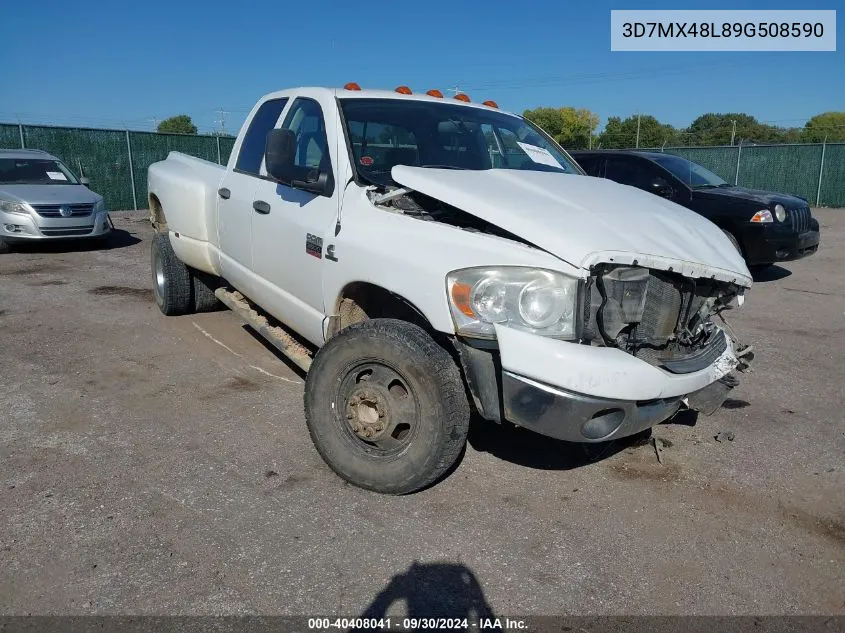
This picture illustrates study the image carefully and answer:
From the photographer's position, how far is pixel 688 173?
391 inches

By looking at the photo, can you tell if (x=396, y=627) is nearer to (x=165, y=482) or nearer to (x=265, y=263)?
(x=165, y=482)

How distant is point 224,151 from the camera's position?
2225cm

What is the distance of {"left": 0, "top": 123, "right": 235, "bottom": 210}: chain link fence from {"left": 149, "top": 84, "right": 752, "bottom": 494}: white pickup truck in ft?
50.9

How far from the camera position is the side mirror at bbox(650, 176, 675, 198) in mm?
9203

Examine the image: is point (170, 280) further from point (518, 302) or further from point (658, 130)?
point (658, 130)

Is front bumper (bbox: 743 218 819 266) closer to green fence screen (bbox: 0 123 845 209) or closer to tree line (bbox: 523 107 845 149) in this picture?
green fence screen (bbox: 0 123 845 209)

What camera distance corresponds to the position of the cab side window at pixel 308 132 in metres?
4.06

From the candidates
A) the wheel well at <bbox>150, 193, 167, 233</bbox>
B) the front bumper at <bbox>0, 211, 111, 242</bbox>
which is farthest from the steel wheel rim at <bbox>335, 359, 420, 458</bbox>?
the front bumper at <bbox>0, 211, 111, 242</bbox>

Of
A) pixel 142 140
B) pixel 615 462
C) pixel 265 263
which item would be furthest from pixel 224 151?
pixel 615 462

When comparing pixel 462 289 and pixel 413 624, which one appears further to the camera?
pixel 462 289

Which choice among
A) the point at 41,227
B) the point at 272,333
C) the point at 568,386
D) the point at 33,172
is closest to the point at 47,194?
the point at 41,227

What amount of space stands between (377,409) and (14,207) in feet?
32.8

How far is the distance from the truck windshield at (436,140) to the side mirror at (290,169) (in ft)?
0.70

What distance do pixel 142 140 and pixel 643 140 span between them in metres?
34.8
